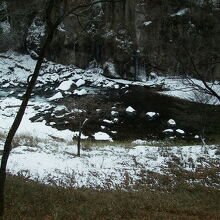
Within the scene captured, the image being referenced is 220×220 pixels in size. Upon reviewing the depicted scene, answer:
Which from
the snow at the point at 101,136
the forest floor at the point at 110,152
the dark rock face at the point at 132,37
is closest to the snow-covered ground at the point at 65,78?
the forest floor at the point at 110,152

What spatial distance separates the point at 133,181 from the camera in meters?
16.9

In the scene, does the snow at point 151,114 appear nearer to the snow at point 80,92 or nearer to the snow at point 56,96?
the snow at point 80,92

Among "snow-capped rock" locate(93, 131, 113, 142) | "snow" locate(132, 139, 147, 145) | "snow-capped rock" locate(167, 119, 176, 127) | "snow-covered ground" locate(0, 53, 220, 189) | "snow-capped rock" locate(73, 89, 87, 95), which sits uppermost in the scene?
"snow-covered ground" locate(0, 53, 220, 189)

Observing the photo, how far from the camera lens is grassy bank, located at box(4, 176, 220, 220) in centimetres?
866

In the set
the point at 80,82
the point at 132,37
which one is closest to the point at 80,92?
the point at 80,82

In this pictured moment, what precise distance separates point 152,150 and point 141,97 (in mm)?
19531

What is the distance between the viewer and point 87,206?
9.91 metres

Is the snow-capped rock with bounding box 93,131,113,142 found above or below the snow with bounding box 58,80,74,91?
above

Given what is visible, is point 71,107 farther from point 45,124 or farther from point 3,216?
point 3,216

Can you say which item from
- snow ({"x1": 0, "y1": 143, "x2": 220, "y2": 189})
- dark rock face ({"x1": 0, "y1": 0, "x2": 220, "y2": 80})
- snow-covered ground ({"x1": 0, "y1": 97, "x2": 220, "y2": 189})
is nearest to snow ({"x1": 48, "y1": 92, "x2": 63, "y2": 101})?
snow-covered ground ({"x1": 0, "y1": 97, "x2": 220, "y2": 189})

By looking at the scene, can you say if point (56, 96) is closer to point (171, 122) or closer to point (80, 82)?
point (80, 82)

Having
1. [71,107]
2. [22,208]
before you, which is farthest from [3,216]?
[71,107]

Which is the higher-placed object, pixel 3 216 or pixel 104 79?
pixel 3 216

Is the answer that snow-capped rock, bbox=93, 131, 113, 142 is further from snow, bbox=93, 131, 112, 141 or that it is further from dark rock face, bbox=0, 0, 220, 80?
dark rock face, bbox=0, 0, 220, 80
